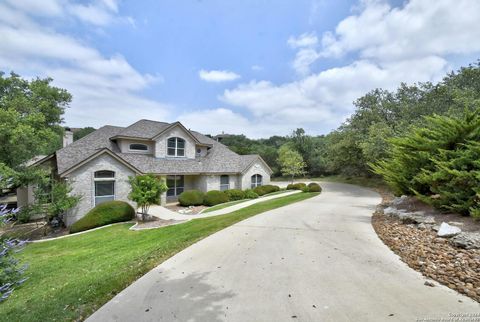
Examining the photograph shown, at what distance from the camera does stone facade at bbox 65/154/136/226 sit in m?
14.3

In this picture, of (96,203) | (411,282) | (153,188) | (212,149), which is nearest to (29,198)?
(96,203)

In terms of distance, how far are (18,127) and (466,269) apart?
17659 mm

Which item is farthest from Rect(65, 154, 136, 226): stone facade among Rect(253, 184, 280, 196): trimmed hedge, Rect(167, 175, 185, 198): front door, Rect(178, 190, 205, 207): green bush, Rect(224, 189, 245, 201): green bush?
Rect(253, 184, 280, 196): trimmed hedge

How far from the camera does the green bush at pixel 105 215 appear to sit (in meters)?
13.2

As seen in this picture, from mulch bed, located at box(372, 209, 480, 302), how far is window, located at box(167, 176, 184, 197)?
17127mm

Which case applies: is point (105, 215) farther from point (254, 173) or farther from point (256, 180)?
point (256, 180)

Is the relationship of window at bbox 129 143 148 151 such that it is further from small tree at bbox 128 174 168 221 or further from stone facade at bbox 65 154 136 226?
small tree at bbox 128 174 168 221

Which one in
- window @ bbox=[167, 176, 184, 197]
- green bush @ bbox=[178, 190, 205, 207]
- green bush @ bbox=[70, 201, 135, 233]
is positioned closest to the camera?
green bush @ bbox=[70, 201, 135, 233]

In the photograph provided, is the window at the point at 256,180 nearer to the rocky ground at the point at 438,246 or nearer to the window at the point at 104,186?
the window at the point at 104,186

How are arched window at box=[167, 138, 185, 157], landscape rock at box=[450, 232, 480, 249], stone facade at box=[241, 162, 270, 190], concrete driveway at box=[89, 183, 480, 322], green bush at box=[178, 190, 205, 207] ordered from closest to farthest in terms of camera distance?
concrete driveway at box=[89, 183, 480, 322] → landscape rock at box=[450, 232, 480, 249] → green bush at box=[178, 190, 205, 207] → arched window at box=[167, 138, 185, 157] → stone facade at box=[241, 162, 270, 190]

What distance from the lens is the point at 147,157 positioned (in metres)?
20.3

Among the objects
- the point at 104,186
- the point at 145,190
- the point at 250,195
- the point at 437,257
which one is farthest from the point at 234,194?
the point at 437,257

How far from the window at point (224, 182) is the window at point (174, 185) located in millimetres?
3617

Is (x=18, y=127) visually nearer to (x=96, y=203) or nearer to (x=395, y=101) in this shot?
(x=96, y=203)
